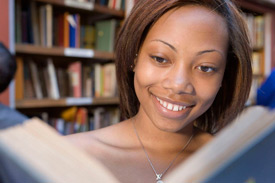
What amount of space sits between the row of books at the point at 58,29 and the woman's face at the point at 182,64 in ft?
5.22

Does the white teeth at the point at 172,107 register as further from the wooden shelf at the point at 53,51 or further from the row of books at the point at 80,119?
the row of books at the point at 80,119

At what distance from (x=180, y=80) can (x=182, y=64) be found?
0.04 metres

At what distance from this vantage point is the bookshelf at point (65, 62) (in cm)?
217

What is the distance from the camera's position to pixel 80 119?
252 centimetres

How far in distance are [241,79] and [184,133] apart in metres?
0.25

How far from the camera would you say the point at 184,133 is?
3.24ft

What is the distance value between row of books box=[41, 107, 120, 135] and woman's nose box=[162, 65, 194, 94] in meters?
1.80

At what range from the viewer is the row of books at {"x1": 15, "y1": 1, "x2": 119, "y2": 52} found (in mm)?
2162

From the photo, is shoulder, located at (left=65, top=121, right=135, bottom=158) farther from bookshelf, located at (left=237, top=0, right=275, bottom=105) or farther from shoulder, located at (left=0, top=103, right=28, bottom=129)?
bookshelf, located at (left=237, top=0, right=275, bottom=105)

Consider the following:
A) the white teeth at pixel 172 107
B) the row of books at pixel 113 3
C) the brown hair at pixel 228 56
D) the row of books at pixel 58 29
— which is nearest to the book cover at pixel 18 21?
the row of books at pixel 58 29

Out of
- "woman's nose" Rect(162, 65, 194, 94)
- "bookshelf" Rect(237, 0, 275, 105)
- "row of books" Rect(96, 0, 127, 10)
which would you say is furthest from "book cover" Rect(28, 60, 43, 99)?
"bookshelf" Rect(237, 0, 275, 105)

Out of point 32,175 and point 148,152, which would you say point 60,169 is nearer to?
A: point 32,175

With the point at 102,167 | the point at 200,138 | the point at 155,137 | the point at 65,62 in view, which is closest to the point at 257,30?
the point at 65,62

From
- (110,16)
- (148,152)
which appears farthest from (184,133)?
(110,16)
